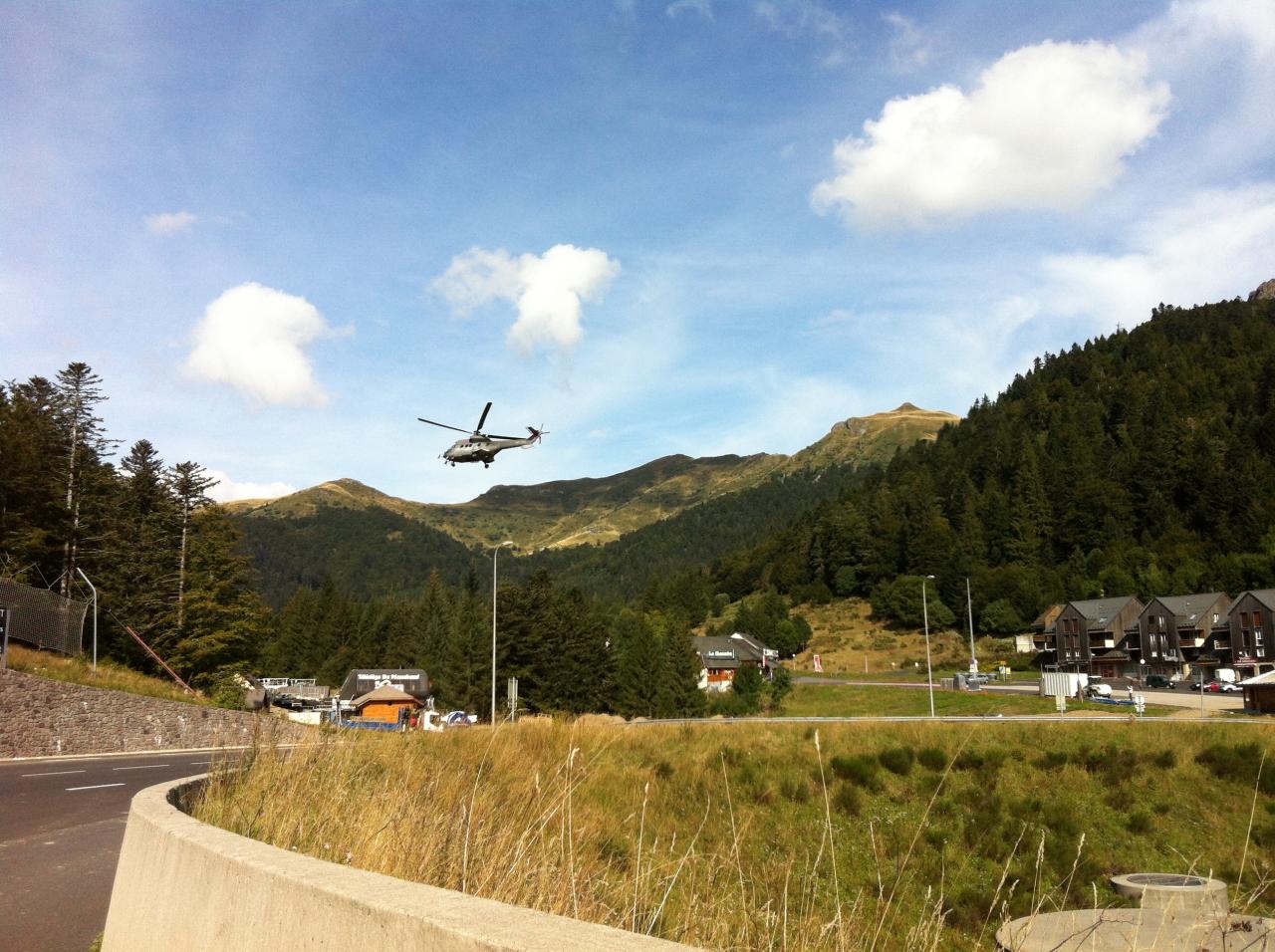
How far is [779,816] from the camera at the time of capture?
2000 cm

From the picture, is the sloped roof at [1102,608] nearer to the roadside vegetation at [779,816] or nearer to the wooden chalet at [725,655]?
the wooden chalet at [725,655]

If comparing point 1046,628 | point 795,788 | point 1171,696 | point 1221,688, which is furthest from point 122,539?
point 1046,628

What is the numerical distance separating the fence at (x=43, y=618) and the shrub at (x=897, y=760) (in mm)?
25182

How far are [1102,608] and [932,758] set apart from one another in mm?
88739

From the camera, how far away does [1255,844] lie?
17.6 m

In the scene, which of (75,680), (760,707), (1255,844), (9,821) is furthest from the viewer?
(760,707)

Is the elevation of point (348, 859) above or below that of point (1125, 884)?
above

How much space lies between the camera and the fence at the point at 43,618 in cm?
2848

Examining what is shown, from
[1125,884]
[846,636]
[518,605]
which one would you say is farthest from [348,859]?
[846,636]

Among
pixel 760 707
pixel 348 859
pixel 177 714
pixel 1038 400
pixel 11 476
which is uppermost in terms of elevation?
pixel 1038 400

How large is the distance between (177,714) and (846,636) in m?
107

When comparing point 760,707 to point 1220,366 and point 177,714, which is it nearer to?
point 177,714

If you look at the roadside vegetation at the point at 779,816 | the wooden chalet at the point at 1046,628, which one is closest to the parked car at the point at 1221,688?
the wooden chalet at the point at 1046,628

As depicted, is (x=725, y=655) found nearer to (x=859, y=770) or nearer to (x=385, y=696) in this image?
(x=385, y=696)
